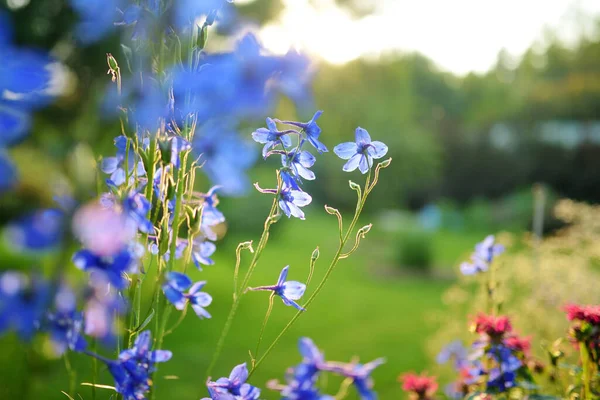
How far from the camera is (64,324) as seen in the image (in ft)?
3.21

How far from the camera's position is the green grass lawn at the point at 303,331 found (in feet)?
12.0

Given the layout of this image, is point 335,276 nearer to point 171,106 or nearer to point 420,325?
point 420,325

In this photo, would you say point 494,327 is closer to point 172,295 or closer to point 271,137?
point 271,137

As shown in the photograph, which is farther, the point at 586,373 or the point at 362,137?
the point at 586,373

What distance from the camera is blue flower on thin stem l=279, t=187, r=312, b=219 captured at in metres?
1.01

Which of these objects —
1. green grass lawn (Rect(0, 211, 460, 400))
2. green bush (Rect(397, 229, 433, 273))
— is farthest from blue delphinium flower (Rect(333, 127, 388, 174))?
green bush (Rect(397, 229, 433, 273))

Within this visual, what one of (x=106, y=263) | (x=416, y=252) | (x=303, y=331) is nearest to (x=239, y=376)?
(x=106, y=263)

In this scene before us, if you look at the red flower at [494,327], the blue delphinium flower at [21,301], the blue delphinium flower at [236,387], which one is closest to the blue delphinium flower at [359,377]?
the blue delphinium flower at [236,387]

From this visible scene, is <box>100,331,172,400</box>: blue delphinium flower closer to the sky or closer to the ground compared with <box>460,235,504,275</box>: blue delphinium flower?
closer to the ground

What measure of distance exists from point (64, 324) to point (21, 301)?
16 centimetres

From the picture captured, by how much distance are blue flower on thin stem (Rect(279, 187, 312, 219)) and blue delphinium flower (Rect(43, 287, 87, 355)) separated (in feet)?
1.27

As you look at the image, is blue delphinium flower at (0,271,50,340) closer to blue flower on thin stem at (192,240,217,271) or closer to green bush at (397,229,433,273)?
blue flower on thin stem at (192,240,217,271)

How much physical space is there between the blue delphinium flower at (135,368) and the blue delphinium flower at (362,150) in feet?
1.53

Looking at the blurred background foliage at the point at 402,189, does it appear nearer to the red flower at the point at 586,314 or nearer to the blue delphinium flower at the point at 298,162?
the blue delphinium flower at the point at 298,162
